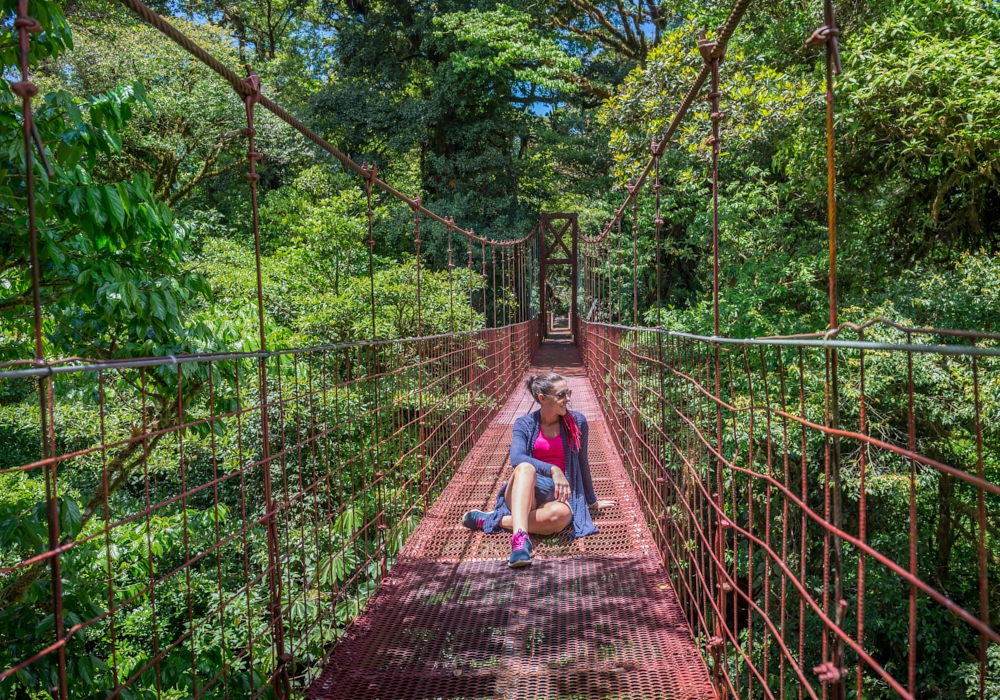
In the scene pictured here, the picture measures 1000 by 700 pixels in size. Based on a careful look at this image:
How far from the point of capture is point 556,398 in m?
2.70

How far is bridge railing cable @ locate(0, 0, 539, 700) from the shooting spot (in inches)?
45.1

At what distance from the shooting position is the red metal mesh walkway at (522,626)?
5.40 feet

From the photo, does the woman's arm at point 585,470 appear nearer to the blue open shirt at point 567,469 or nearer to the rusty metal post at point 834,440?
the blue open shirt at point 567,469

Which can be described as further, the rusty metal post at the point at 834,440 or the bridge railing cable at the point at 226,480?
the bridge railing cable at the point at 226,480

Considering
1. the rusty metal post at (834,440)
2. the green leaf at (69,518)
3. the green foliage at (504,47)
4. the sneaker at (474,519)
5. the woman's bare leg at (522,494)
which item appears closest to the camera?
the rusty metal post at (834,440)

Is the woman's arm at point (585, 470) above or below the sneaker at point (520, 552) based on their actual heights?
above

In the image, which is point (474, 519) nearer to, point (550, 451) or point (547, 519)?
point (547, 519)

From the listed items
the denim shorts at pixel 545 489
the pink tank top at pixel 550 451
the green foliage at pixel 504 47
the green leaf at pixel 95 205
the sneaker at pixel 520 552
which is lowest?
the sneaker at pixel 520 552

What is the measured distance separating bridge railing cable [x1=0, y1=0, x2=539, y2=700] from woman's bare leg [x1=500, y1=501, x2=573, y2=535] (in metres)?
0.46

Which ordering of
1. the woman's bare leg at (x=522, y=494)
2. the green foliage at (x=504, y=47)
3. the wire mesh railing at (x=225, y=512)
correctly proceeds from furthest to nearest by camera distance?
the green foliage at (x=504, y=47)
the woman's bare leg at (x=522, y=494)
the wire mesh railing at (x=225, y=512)

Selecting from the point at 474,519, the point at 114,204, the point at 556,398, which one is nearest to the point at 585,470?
the point at 556,398

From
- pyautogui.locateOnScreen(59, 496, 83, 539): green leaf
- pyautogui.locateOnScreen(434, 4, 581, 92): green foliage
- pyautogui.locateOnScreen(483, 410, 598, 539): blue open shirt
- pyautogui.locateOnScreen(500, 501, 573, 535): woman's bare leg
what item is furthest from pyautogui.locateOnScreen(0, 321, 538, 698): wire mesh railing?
pyautogui.locateOnScreen(434, 4, 581, 92): green foliage

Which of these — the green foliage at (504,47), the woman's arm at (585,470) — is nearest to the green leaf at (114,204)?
the woman's arm at (585,470)

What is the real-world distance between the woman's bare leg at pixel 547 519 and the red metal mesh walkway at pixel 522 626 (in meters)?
0.06
